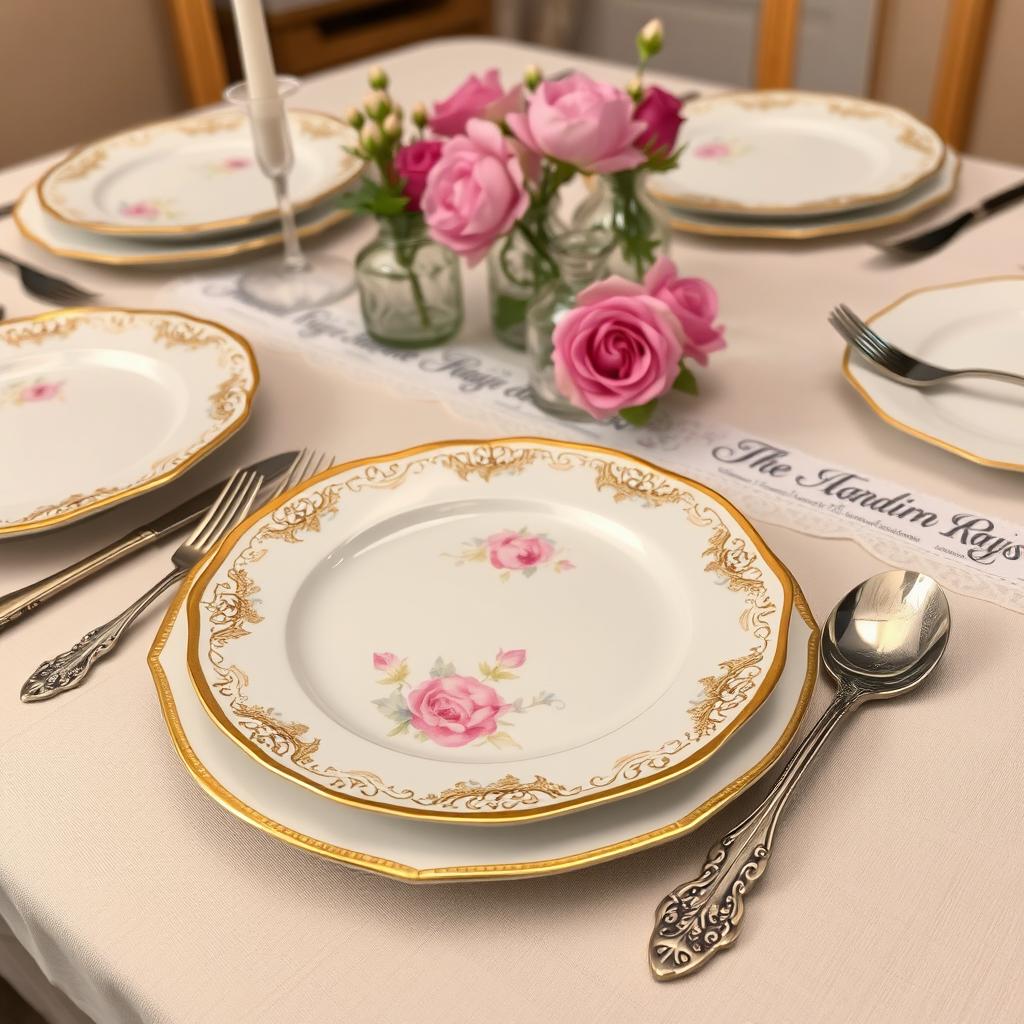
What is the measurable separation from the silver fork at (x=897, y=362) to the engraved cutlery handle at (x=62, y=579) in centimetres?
49

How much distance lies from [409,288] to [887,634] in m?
0.48

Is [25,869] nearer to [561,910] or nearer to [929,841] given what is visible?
[561,910]

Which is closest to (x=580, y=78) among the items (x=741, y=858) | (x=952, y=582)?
(x=952, y=582)

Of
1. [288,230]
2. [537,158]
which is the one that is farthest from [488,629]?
[288,230]

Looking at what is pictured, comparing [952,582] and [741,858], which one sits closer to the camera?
[741,858]

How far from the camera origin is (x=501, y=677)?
1.77 ft

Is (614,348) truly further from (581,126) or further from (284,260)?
(284,260)

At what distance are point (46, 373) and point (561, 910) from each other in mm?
594

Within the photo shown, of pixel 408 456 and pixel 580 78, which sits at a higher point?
pixel 580 78

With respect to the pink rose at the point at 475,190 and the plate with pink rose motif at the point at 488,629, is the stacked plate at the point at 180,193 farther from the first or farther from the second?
the plate with pink rose motif at the point at 488,629

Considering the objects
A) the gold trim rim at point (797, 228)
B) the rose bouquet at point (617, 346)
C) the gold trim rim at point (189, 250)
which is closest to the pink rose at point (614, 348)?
the rose bouquet at point (617, 346)

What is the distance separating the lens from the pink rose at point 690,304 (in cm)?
72

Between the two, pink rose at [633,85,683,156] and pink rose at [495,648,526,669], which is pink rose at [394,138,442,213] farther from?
pink rose at [495,648,526,669]

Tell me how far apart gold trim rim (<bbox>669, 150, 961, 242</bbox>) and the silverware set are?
1.46 ft
